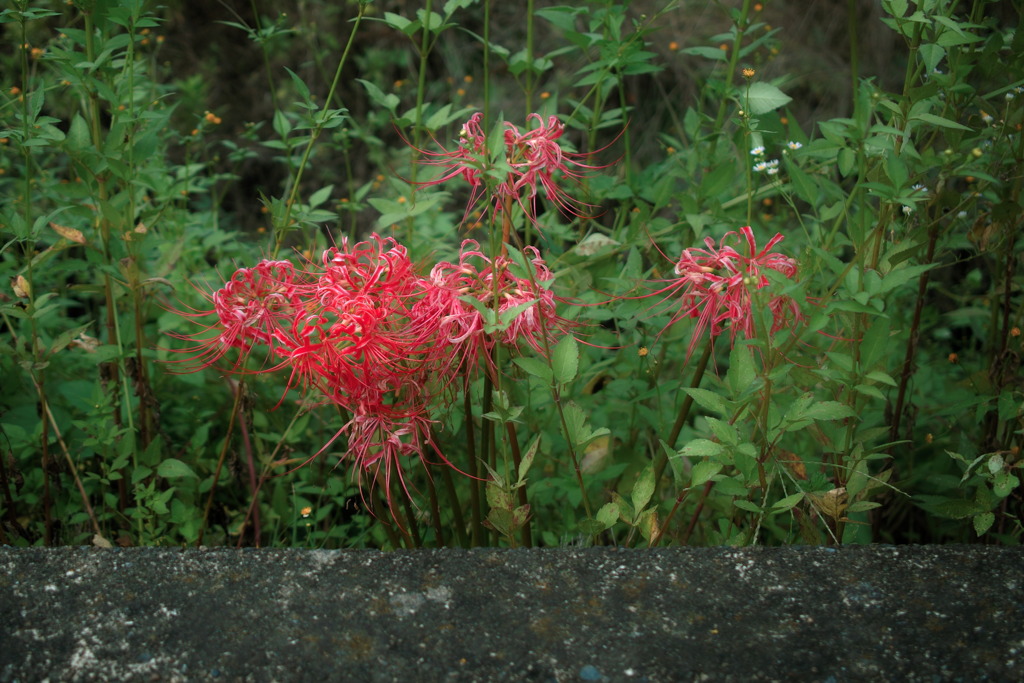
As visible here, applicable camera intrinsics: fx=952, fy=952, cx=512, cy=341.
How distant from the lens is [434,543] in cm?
226

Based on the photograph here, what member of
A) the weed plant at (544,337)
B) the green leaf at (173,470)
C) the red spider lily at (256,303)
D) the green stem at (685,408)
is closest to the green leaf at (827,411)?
the weed plant at (544,337)

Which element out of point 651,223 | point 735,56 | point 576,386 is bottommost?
point 576,386

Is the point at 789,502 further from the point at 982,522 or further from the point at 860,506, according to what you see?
the point at 982,522

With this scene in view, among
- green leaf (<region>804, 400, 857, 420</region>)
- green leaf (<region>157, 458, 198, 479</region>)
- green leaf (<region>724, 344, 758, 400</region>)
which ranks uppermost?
green leaf (<region>724, 344, 758, 400</region>)

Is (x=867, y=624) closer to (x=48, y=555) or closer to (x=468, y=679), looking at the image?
(x=468, y=679)

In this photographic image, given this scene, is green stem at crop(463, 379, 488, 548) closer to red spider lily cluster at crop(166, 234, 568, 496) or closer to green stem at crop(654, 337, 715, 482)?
red spider lily cluster at crop(166, 234, 568, 496)

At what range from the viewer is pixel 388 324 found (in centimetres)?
168

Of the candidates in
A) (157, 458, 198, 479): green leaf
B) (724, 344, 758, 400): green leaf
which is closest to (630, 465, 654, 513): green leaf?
(724, 344, 758, 400): green leaf

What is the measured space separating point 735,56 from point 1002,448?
102 cm

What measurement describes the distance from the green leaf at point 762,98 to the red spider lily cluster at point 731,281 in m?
0.26

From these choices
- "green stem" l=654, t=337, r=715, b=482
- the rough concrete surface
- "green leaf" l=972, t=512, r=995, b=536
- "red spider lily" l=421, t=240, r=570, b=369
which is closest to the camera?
the rough concrete surface

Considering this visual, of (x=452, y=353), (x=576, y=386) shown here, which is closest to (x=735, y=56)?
(x=576, y=386)

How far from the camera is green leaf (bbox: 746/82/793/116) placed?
1.85 metres

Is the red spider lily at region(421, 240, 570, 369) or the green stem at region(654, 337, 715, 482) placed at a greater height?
the red spider lily at region(421, 240, 570, 369)
